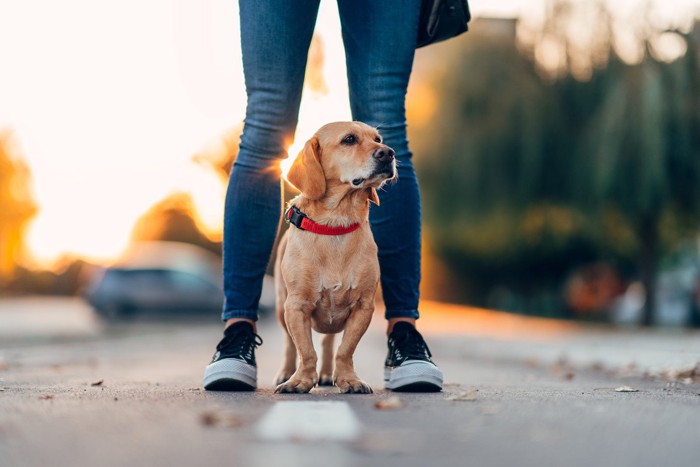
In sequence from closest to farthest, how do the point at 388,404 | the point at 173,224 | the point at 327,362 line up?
the point at 388,404 → the point at 327,362 → the point at 173,224

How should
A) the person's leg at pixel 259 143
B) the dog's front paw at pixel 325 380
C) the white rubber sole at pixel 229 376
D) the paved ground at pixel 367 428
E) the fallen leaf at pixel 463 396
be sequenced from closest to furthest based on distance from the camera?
the paved ground at pixel 367 428 → the fallen leaf at pixel 463 396 → the white rubber sole at pixel 229 376 → the person's leg at pixel 259 143 → the dog's front paw at pixel 325 380

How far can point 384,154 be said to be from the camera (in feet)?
12.7

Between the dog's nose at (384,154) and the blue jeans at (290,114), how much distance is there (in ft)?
0.41

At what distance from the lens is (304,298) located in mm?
3670

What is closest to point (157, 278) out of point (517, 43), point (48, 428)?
point (517, 43)

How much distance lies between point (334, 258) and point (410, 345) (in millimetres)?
443

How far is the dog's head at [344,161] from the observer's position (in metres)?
3.88

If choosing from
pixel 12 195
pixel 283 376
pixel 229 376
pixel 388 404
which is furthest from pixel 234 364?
pixel 12 195

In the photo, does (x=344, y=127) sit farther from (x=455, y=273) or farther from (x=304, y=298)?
(x=455, y=273)

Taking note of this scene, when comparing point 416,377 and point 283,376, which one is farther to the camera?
point 283,376

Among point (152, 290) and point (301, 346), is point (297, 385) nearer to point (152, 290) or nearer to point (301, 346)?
point (301, 346)

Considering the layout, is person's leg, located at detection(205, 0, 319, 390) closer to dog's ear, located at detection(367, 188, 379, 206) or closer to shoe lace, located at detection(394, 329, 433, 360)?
dog's ear, located at detection(367, 188, 379, 206)

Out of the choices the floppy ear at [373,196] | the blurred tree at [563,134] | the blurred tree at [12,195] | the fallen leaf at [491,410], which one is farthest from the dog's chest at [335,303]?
the blurred tree at [12,195]

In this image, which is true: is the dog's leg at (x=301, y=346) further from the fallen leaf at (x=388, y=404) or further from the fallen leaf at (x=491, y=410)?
the fallen leaf at (x=491, y=410)
